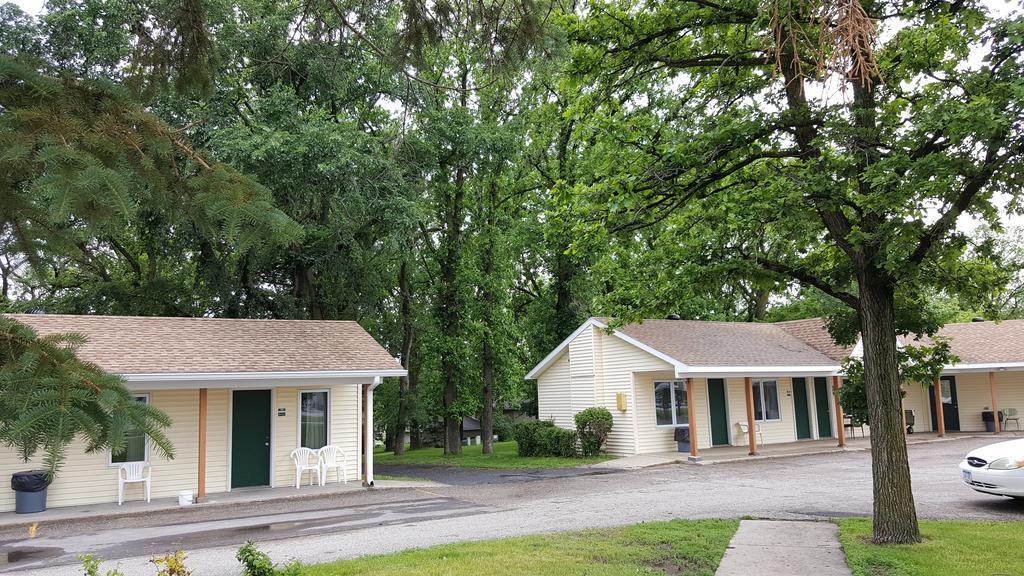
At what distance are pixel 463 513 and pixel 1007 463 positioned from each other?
881 cm

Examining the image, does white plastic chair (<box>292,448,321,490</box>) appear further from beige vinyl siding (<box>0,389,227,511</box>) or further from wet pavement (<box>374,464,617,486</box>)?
wet pavement (<box>374,464,617,486</box>)

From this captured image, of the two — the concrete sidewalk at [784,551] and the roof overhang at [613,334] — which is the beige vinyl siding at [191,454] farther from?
the concrete sidewalk at [784,551]

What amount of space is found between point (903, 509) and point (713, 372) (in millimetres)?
12054

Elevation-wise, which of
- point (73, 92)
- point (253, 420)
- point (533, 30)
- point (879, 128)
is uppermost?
point (533, 30)

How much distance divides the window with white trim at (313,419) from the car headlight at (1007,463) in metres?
13.3

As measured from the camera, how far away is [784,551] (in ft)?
25.7

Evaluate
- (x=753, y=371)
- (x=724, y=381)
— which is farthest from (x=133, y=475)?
(x=724, y=381)

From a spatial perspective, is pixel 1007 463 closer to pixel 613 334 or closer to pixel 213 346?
pixel 613 334

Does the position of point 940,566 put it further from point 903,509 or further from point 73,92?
point 73,92

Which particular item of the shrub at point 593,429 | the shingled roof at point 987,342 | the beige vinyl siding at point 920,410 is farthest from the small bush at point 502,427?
the shingled roof at point 987,342

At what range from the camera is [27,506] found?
12.8m

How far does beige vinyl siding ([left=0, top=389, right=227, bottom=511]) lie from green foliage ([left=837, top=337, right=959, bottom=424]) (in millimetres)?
12538

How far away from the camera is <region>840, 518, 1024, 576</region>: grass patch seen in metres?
6.74

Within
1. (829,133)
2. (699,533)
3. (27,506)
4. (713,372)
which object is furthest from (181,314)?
(829,133)
